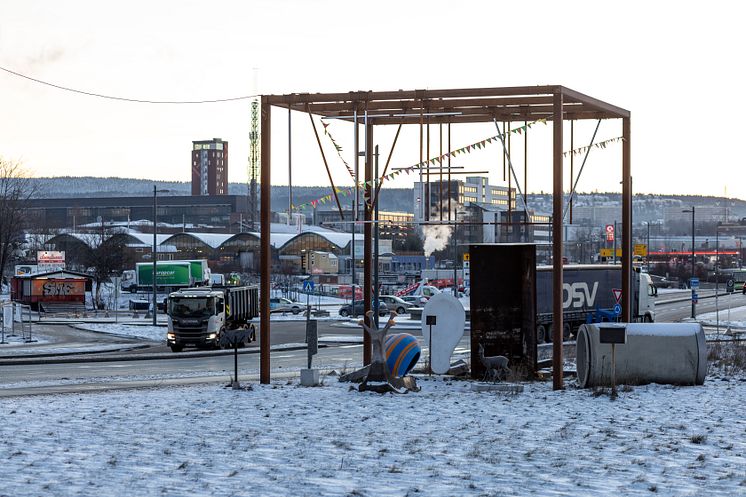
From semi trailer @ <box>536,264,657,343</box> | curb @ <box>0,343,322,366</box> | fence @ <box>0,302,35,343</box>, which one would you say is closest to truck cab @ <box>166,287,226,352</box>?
curb @ <box>0,343,322,366</box>

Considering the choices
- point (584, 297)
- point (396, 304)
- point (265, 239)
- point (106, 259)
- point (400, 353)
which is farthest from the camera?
point (106, 259)

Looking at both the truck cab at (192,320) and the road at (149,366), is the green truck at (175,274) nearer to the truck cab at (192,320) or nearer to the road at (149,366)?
the road at (149,366)

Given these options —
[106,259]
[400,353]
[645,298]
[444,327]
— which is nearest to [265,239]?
[400,353]

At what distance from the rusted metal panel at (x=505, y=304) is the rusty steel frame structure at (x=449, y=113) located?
1.99 meters

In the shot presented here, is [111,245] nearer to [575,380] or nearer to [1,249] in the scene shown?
[1,249]

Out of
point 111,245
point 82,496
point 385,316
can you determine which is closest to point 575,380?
point 82,496

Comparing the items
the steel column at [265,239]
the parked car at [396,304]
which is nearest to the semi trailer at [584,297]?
the parked car at [396,304]

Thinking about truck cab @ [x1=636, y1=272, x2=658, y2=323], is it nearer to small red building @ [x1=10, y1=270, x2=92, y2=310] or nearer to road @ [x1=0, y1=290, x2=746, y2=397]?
road @ [x1=0, y1=290, x2=746, y2=397]

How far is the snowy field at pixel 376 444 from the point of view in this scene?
11055 mm

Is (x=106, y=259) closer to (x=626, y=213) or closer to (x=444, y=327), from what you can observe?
(x=626, y=213)

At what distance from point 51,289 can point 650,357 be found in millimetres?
58206

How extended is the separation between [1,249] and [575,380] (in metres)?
47.8

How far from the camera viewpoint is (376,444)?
13695mm

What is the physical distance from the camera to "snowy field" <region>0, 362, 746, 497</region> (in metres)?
11.1
